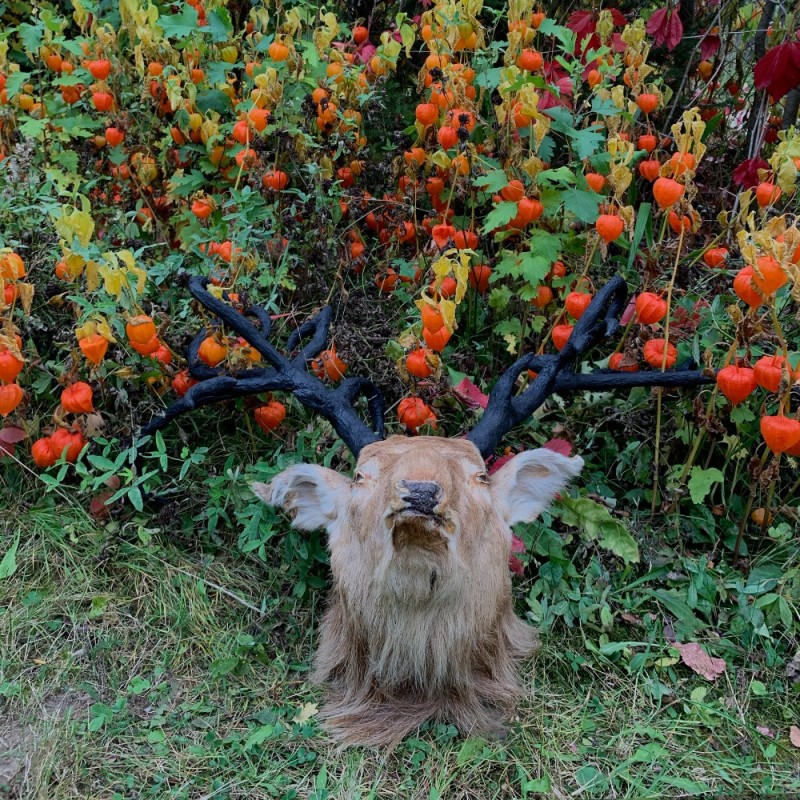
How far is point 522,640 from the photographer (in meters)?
3.05

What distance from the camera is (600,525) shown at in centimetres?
344

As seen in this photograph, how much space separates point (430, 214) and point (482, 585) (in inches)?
98.9

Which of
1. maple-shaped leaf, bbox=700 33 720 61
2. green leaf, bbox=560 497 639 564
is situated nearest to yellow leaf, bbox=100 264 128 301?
green leaf, bbox=560 497 639 564

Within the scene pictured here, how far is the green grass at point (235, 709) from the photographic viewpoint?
267 cm

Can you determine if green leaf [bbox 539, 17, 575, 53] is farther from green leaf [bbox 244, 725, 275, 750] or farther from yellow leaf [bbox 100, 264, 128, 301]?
green leaf [bbox 244, 725, 275, 750]

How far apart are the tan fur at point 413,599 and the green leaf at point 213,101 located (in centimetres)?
226

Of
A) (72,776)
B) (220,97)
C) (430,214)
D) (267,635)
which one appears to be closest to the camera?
(72,776)

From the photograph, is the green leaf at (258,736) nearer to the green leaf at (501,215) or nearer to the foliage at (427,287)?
the foliage at (427,287)

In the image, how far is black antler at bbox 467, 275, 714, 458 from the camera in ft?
10.1

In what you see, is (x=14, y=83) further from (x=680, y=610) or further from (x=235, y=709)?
(x=680, y=610)

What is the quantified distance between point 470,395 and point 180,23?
2421 millimetres

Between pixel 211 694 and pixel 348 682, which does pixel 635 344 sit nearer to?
pixel 348 682

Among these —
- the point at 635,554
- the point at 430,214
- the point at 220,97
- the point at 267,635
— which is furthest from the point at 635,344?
the point at 220,97

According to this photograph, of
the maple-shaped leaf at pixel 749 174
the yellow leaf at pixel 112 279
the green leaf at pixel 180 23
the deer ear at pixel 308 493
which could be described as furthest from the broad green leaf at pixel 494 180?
the green leaf at pixel 180 23
